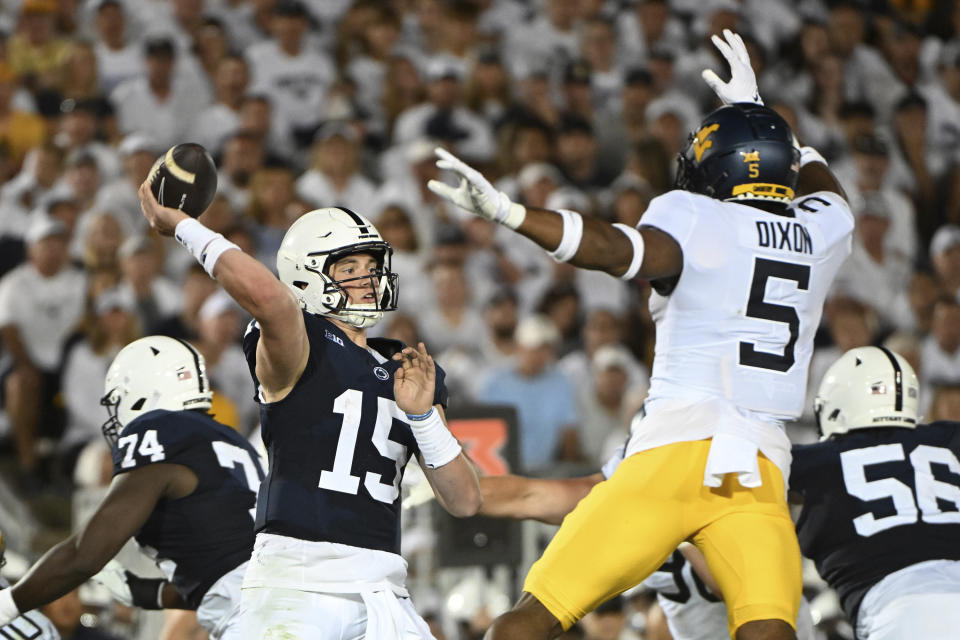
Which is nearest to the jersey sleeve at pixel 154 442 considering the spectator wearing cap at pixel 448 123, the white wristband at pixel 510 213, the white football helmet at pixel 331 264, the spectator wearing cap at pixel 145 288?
the white football helmet at pixel 331 264

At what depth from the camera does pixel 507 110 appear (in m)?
11.6

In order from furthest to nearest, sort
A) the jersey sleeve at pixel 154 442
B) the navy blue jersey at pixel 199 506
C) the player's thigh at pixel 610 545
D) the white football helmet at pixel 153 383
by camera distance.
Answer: the white football helmet at pixel 153 383, the navy blue jersey at pixel 199 506, the jersey sleeve at pixel 154 442, the player's thigh at pixel 610 545

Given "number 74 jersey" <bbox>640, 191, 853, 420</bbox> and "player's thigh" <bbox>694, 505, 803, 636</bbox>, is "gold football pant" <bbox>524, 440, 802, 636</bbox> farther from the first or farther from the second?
"number 74 jersey" <bbox>640, 191, 853, 420</bbox>

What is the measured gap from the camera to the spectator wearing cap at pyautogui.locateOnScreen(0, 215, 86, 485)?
921cm

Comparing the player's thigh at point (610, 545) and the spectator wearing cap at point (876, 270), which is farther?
the spectator wearing cap at point (876, 270)

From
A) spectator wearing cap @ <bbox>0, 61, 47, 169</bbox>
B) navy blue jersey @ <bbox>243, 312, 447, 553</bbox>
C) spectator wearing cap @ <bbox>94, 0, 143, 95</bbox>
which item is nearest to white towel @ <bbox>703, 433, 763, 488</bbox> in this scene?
navy blue jersey @ <bbox>243, 312, 447, 553</bbox>

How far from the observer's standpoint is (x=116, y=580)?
5.69 meters

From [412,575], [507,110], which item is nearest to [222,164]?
[507,110]

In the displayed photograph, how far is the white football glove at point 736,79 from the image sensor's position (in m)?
5.40

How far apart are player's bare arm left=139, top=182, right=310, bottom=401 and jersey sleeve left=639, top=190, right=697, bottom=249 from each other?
4.31 feet

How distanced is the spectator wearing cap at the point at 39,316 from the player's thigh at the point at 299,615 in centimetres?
534

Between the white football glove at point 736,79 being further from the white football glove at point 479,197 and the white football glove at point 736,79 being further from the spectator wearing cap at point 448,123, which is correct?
the spectator wearing cap at point 448,123

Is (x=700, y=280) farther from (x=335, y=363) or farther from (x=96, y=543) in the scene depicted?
(x=96, y=543)

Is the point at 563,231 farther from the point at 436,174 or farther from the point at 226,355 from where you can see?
the point at 436,174
